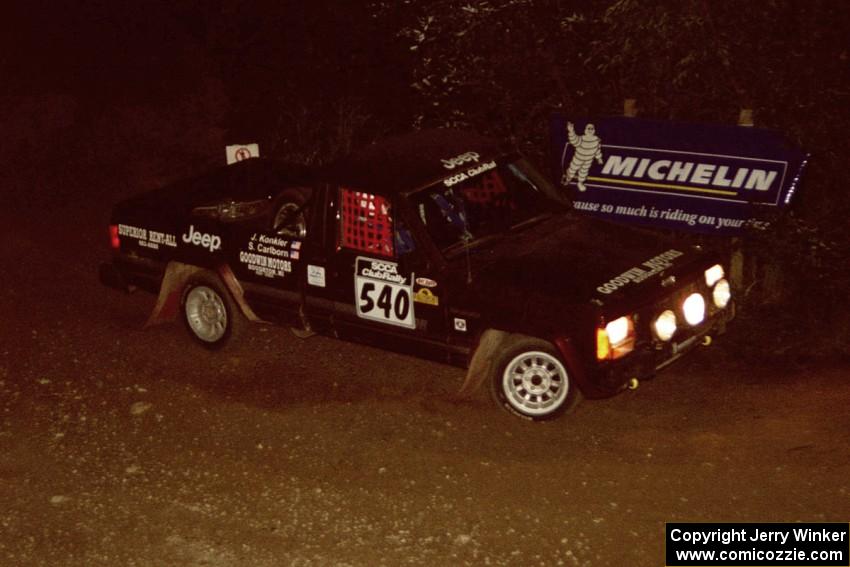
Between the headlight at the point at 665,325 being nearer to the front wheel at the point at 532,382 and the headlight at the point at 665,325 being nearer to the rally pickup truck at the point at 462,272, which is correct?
the rally pickup truck at the point at 462,272

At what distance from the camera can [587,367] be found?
721 cm

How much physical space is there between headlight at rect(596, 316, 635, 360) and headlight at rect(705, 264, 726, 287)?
995mm

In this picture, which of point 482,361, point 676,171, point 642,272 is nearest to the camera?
point 642,272

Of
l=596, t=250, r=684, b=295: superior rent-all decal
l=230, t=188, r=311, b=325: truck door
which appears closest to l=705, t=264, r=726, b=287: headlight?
l=596, t=250, r=684, b=295: superior rent-all decal

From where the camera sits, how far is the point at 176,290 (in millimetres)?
9555

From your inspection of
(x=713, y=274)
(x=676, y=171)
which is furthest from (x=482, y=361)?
(x=676, y=171)

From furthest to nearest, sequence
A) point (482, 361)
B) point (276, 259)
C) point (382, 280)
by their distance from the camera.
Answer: point (276, 259) → point (382, 280) → point (482, 361)

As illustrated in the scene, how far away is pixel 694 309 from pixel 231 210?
391 cm

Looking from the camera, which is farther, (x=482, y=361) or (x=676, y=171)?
(x=676, y=171)

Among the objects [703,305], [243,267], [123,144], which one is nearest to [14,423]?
[243,267]

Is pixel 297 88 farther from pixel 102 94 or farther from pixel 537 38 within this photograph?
pixel 537 38

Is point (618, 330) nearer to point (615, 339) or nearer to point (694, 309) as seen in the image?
point (615, 339)

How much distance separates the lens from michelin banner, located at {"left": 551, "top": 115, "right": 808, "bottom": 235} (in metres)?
9.17

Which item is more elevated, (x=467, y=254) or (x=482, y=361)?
(x=467, y=254)
